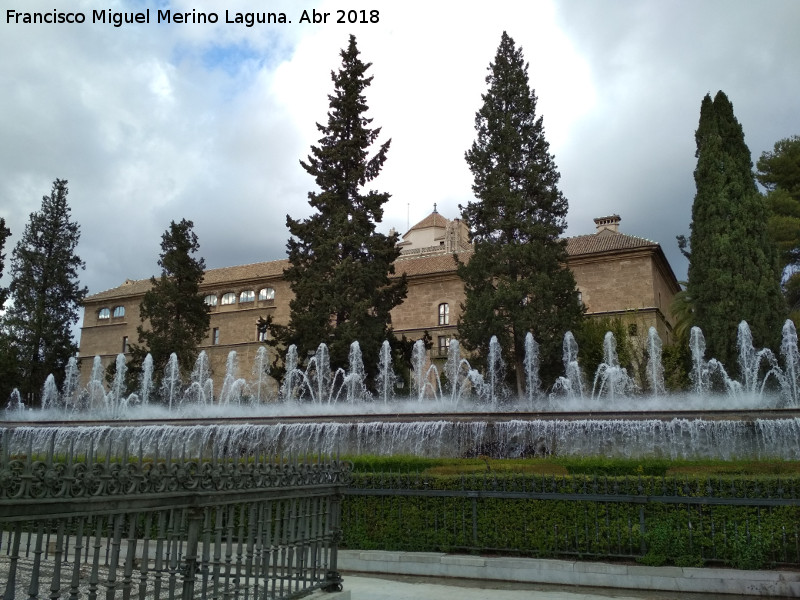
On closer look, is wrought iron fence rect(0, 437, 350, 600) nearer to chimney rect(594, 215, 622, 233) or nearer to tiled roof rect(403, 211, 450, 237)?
chimney rect(594, 215, 622, 233)

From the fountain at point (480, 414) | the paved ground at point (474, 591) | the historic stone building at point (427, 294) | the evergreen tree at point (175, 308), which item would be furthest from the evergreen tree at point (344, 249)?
the paved ground at point (474, 591)

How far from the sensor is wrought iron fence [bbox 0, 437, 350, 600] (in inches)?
113

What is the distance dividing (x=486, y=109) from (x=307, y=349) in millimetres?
10837

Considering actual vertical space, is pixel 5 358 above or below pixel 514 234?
below

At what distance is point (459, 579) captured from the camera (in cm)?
708

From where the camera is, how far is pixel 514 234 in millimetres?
23250

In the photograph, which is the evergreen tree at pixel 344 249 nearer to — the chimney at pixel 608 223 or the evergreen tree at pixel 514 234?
the evergreen tree at pixel 514 234

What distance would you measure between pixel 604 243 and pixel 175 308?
19.5m

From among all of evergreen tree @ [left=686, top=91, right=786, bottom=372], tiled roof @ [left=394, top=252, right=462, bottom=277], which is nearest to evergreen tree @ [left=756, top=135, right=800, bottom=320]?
evergreen tree @ [left=686, top=91, right=786, bottom=372]

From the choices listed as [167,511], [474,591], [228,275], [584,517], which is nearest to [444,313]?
[228,275]

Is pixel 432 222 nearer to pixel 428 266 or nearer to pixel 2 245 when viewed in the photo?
pixel 428 266

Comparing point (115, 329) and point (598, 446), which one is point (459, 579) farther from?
point (115, 329)

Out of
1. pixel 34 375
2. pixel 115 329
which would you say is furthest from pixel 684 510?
pixel 115 329

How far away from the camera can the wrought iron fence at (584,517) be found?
6366 mm
